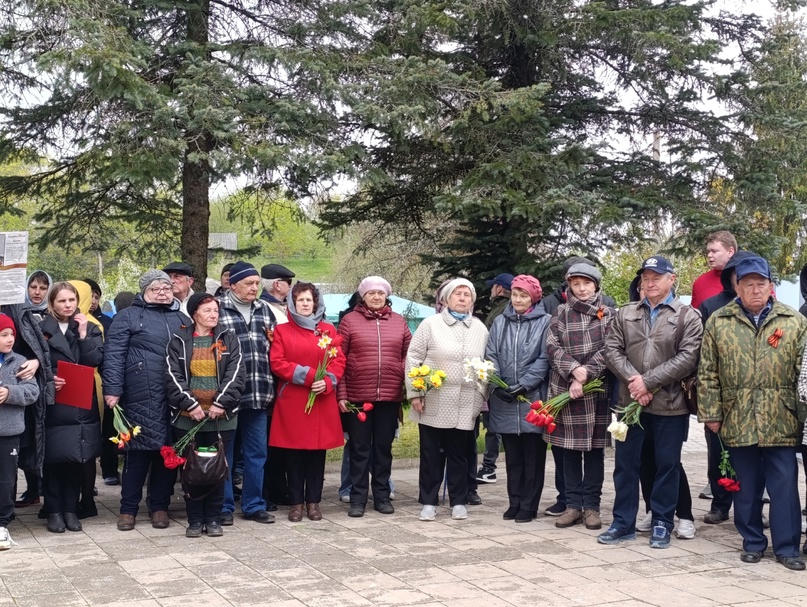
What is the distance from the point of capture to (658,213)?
472 inches

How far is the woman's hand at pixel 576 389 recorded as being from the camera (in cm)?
732

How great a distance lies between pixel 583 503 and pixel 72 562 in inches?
149

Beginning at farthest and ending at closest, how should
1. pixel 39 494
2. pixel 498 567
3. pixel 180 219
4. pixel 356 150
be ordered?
1. pixel 180 219
2. pixel 356 150
3. pixel 39 494
4. pixel 498 567

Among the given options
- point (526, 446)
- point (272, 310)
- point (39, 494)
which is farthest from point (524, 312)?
point (39, 494)

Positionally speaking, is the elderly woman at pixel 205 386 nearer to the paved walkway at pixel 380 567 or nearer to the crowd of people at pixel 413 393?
the crowd of people at pixel 413 393

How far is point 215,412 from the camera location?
7.20m

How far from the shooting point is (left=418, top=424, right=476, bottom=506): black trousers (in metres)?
7.97

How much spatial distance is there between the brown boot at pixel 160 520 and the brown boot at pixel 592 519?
3236mm

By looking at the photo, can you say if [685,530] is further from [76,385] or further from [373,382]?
[76,385]

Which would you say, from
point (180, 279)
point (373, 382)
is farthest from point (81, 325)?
point (373, 382)

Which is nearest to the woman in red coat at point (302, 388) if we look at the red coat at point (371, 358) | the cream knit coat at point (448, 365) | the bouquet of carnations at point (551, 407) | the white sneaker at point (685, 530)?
the red coat at point (371, 358)

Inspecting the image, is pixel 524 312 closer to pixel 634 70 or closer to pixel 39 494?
pixel 39 494

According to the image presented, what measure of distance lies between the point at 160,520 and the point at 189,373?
120 centimetres

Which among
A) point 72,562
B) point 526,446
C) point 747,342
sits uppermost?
point 747,342
